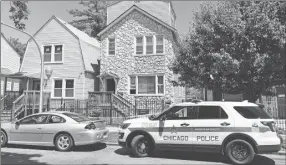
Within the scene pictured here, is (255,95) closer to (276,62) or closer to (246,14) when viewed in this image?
(276,62)

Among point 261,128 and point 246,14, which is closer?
point 261,128

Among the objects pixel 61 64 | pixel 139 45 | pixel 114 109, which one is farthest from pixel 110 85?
pixel 61 64

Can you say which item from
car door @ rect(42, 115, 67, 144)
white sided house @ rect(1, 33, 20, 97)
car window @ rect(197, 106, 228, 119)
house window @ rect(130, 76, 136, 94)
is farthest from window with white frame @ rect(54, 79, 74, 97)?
car window @ rect(197, 106, 228, 119)

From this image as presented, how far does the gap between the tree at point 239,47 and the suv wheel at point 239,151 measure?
167 inches

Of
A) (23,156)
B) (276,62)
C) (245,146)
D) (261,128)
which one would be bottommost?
(23,156)

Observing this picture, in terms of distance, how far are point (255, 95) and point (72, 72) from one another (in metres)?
15.1

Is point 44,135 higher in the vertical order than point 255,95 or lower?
lower

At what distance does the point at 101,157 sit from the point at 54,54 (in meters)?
16.1

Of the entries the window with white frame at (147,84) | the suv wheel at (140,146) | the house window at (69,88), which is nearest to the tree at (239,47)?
the suv wheel at (140,146)

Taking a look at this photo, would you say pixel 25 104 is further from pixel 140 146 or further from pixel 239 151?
pixel 239 151

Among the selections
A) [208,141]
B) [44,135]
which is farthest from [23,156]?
[208,141]

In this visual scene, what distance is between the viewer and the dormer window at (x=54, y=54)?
2200 centimetres

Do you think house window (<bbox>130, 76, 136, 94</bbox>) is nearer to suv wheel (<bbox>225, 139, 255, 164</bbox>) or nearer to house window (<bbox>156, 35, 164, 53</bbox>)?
house window (<bbox>156, 35, 164, 53</bbox>)

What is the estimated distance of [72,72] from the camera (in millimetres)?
21422
